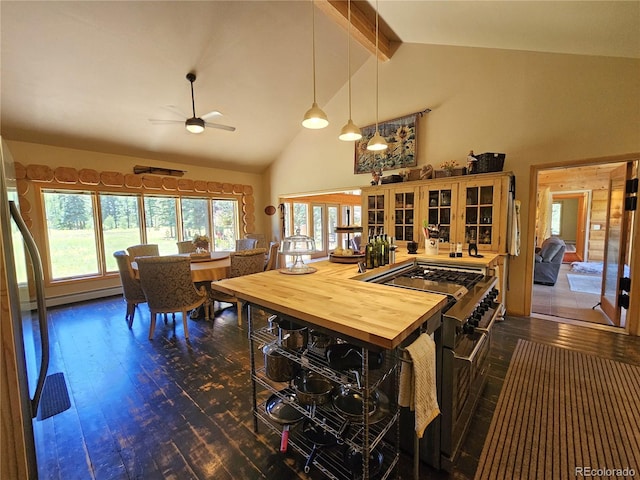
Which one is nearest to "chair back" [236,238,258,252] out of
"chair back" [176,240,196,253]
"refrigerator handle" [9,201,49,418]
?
"chair back" [176,240,196,253]

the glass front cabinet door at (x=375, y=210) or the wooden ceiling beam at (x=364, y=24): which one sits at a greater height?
the wooden ceiling beam at (x=364, y=24)

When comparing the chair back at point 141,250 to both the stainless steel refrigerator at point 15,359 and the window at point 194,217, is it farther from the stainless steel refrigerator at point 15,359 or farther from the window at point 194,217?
the stainless steel refrigerator at point 15,359

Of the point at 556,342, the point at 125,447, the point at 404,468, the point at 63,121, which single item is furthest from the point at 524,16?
the point at 63,121

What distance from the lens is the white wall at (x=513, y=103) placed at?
9.59 feet

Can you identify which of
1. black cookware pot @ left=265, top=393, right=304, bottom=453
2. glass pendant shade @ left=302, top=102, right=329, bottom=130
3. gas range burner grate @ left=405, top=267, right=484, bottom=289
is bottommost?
black cookware pot @ left=265, top=393, right=304, bottom=453

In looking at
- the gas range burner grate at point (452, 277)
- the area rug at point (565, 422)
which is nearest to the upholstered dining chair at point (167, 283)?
the gas range burner grate at point (452, 277)

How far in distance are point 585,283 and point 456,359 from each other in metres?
5.93

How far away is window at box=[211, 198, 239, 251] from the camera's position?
6.62 metres

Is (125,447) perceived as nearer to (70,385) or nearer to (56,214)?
(70,385)

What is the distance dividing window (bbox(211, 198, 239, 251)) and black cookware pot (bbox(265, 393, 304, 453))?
215 inches

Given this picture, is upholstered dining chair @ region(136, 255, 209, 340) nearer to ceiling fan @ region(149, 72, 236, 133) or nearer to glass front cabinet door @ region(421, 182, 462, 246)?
ceiling fan @ region(149, 72, 236, 133)


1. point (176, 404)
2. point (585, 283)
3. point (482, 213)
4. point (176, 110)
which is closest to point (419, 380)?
point (176, 404)

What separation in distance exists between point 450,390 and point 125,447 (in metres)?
1.98

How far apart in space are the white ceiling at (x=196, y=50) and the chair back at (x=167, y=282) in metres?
2.57
